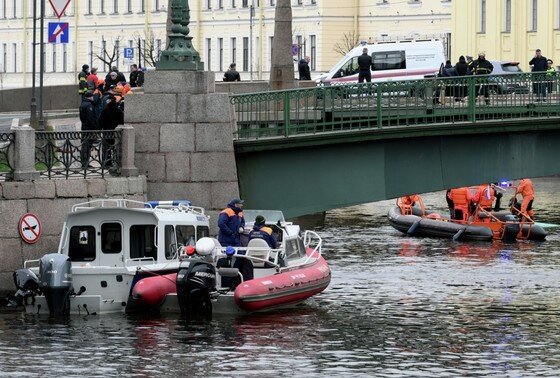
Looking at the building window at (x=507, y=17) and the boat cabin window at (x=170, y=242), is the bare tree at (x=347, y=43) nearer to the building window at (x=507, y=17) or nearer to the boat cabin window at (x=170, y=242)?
the building window at (x=507, y=17)

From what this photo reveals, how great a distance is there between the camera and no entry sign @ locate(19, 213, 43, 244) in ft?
123

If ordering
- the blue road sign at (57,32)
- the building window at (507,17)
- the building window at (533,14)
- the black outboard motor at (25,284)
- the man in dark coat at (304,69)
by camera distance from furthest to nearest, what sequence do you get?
the building window at (507,17) < the building window at (533,14) < the man in dark coat at (304,69) < the blue road sign at (57,32) < the black outboard motor at (25,284)

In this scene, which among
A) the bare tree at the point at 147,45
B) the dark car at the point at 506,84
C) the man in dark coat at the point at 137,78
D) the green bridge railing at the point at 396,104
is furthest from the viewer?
the bare tree at the point at 147,45

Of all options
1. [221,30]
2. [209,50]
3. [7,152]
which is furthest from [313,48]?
[7,152]

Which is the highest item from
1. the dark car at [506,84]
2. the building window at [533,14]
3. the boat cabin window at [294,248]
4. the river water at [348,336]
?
the building window at [533,14]

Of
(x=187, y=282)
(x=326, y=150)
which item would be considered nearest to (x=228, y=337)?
(x=187, y=282)

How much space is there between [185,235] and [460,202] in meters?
23.7

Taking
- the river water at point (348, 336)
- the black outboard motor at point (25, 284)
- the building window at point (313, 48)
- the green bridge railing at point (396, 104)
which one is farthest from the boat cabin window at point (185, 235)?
the building window at point (313, 48)

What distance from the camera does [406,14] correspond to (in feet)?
367

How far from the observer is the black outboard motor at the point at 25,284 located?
36188 millimetres

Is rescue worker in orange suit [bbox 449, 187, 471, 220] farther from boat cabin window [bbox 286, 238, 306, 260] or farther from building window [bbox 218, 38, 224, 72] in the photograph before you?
building window [bbox 218, 38, 224, 72]

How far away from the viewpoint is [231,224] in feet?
126

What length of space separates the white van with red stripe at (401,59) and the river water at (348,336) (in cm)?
2721

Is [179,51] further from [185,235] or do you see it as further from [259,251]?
[259,251]
